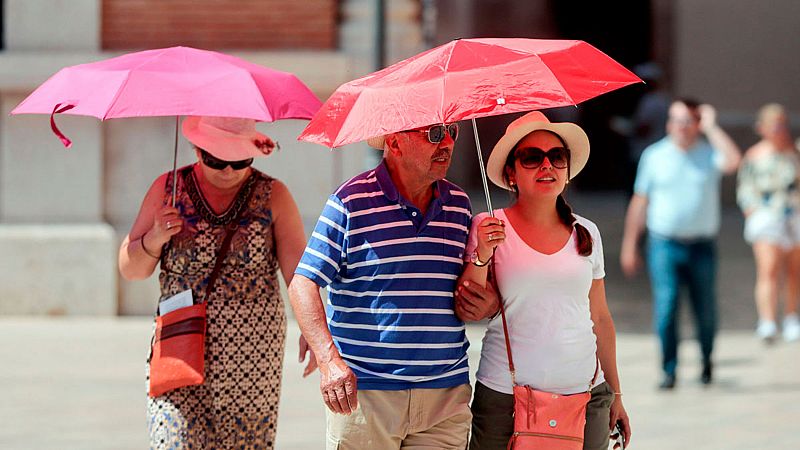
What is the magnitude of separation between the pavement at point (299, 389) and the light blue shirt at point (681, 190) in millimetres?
1093

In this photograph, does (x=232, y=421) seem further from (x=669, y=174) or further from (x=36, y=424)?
(x=669, y=174)

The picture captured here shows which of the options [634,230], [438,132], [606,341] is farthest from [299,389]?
[438,132]

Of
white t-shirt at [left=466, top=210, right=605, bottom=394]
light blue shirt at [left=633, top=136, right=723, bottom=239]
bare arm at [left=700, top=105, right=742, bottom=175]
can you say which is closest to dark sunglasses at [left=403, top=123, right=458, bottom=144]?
white t-shirt at [left=466, top=210, right=605, bottom=394]

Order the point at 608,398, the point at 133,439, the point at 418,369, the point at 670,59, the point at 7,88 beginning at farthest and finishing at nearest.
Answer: the point at 670,59 < the point at 7,88 < the point at 133,439 < the point at 608,398 < the point at 418,369

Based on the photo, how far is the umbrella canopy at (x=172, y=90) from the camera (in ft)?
14.8

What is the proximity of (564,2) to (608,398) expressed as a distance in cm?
2201

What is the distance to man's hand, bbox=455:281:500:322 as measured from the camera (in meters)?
4.29

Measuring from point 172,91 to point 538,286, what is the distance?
53.3 inches

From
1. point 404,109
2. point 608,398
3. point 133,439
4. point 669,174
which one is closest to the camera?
point 404,109

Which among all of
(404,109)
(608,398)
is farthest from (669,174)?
(404,109)

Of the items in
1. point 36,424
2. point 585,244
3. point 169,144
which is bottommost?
point 36,424

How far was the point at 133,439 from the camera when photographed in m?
7.59

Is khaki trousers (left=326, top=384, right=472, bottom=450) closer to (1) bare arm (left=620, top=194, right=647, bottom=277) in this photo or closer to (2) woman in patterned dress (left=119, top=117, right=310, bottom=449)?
(2) woman in patterned dress (left=119, top=117, right=310, bottom=449)

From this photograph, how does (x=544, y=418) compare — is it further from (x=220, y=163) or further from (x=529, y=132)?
(x=220, y=163)
